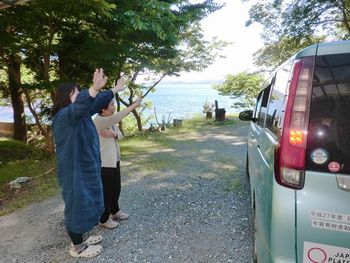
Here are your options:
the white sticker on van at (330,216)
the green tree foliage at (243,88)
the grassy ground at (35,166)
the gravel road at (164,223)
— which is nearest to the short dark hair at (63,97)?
the gravel road at (164,223)

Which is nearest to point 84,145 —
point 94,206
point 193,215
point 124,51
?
point 94,206

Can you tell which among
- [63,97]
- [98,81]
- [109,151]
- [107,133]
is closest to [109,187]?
[109,151]

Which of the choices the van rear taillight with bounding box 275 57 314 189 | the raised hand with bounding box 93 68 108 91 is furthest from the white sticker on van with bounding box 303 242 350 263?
the raised hand with bounding box 93 68 108 91

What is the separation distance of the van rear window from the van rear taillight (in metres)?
0.03

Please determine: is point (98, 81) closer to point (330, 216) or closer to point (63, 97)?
point (63, 97)

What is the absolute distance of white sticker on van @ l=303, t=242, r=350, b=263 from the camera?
4.94 feet

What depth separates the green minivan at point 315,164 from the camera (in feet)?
4.97

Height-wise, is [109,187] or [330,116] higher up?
[330,116]

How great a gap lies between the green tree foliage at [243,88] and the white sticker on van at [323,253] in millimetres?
17892

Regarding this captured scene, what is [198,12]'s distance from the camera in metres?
8.45

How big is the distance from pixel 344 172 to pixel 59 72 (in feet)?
28.6

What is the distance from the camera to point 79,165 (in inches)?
109

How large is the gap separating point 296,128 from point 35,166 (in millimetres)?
7468

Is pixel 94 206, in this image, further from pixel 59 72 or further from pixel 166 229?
pixel 59 72
